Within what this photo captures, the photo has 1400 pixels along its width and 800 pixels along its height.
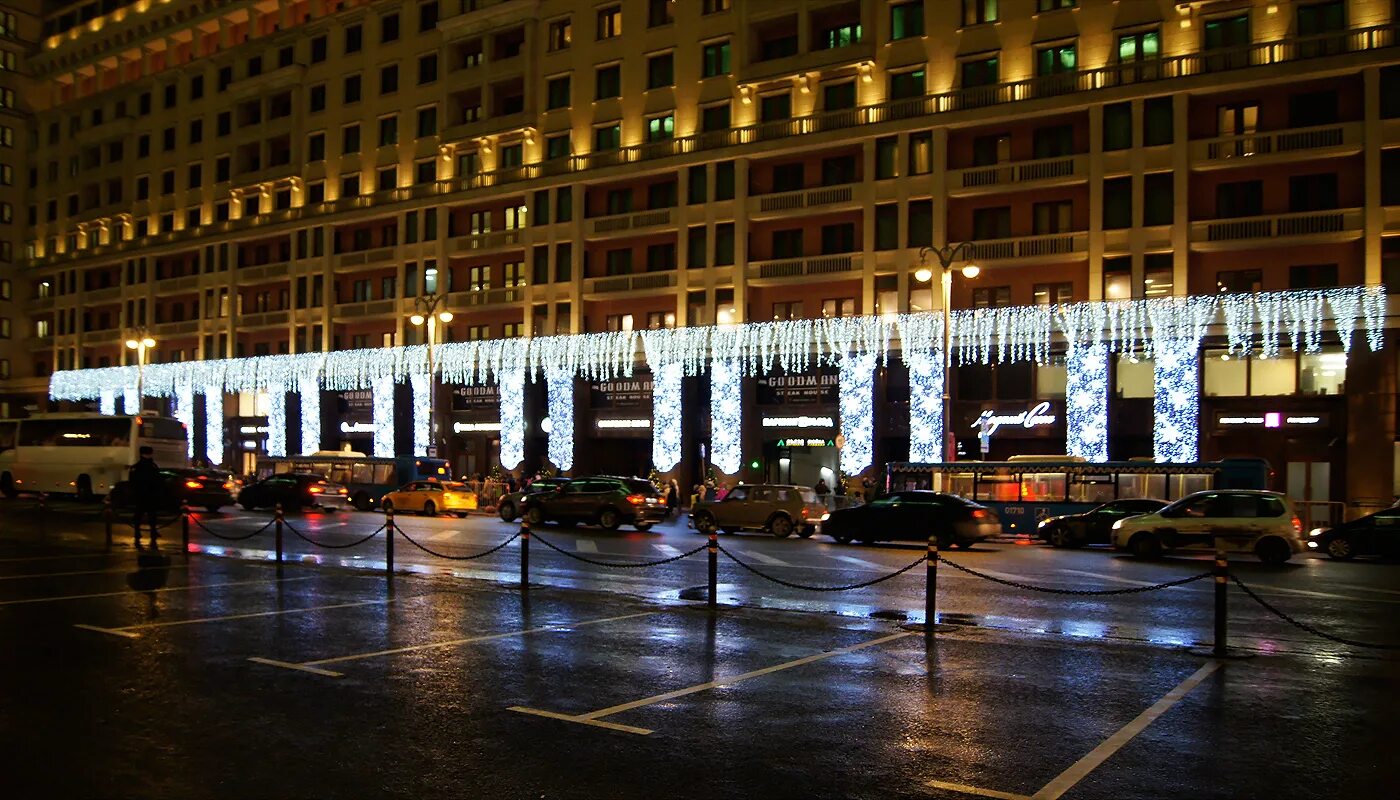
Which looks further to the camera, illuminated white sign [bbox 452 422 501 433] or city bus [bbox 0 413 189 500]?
illuminated white sign [bbox 452 422 501 433]

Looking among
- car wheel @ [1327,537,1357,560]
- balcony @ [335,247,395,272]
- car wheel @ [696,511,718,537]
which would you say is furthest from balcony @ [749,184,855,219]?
car wheel @ [1327,537,1357,560]

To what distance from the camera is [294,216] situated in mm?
60688

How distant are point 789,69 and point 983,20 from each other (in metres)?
7.63

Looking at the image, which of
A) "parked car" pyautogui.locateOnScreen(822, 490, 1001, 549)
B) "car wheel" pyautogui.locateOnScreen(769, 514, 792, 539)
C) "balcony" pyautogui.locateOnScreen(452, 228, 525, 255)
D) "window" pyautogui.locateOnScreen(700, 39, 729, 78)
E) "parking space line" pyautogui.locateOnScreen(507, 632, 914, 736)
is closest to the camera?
"parking space line" pyautogui.locateOnScreen(507, 632, 914, 736)

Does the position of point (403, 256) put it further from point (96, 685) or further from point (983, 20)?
point (96, 685)

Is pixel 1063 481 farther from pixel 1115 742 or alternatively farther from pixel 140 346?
pixel 140 346

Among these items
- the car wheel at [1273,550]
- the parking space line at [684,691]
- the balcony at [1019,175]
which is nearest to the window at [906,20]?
the balcony at [1019,175]

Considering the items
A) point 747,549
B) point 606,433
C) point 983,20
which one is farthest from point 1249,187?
point 606,433

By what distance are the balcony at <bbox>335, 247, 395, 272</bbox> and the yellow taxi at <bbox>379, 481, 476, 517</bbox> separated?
60.8ft

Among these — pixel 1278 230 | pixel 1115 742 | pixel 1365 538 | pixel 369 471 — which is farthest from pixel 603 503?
pixel 1115 742

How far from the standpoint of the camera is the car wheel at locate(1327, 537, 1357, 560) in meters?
25.8

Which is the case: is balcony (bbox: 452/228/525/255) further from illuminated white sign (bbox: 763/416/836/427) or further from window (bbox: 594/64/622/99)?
illuminated white sign (bbox: 763/416/836/427)

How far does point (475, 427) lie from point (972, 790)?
50671mm

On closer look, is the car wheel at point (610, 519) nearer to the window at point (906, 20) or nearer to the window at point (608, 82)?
the window at point (906, 20)
